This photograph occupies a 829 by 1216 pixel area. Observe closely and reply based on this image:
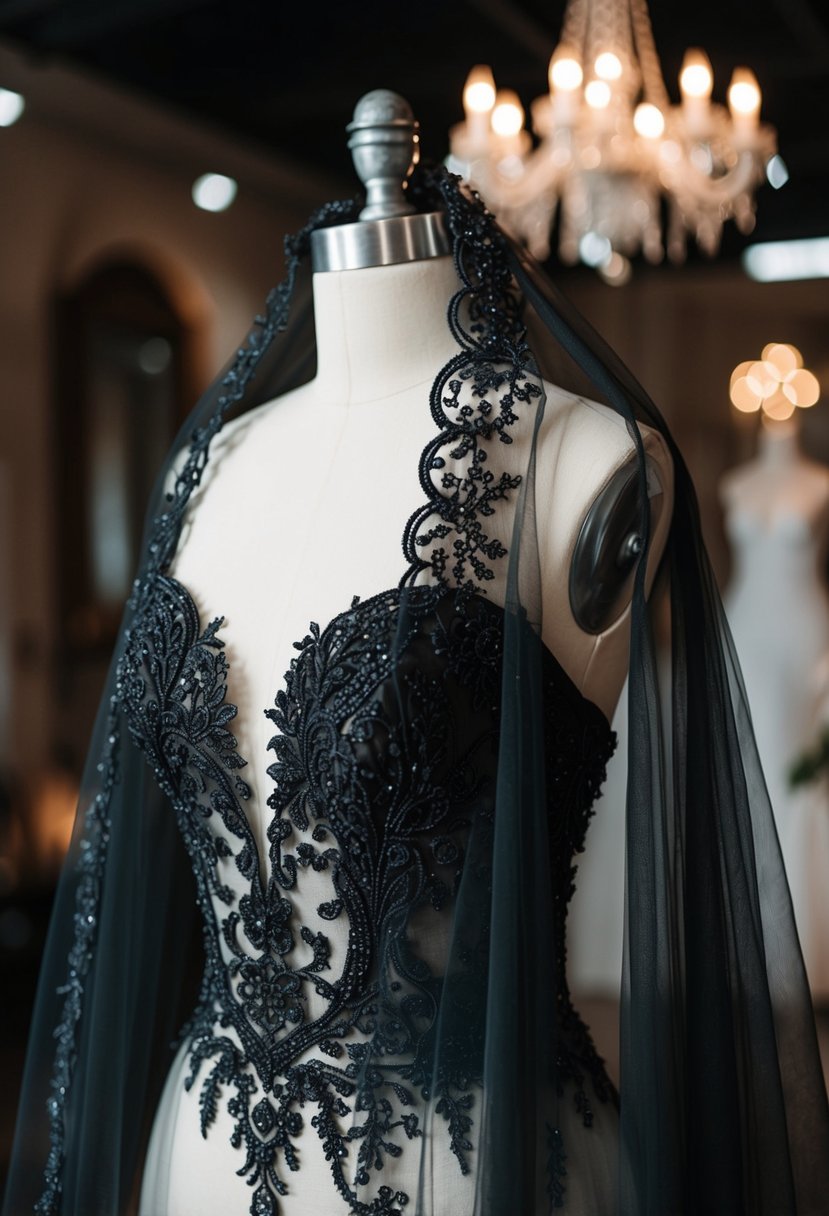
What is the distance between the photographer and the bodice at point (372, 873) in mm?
1149

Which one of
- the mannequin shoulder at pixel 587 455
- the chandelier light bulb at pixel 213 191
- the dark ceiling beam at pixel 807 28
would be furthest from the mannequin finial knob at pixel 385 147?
the chandelier light bulb at pixel 213 191

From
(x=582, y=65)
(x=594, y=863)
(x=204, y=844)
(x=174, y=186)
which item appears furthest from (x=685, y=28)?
(x=204, y=844)

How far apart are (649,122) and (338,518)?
281 cm

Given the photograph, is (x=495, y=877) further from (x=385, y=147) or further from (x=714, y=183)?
(x=714, y=183)

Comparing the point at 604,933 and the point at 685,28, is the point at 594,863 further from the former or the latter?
the point at 685,28

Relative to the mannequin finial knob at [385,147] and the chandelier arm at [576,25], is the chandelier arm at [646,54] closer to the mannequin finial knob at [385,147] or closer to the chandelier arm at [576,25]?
the chandelier arm at [576,25]

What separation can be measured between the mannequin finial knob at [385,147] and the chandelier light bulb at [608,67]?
245cm

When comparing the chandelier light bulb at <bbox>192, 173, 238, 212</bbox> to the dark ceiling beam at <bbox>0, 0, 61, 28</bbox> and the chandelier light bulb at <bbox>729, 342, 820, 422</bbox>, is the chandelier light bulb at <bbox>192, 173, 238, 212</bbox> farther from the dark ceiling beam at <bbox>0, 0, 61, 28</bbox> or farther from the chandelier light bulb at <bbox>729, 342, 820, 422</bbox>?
the chandelier light bulb at <bbox>729, 342, 820, 422</bbox>

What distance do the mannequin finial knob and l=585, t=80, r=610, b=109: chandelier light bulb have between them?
245 cm

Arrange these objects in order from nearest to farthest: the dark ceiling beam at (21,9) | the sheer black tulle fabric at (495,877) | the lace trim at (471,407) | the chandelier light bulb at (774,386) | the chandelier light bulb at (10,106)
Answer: the sheer black tulle fabric at (495,877), the lace trim at (471,407), the dark ceiling beam at (21,9), the chandelier light bulb at (10,106), the chandelier light bulb at (774,386)

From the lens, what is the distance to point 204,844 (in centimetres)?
129

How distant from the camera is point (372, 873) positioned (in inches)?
46.4

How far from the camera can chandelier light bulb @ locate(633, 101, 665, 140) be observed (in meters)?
3.66

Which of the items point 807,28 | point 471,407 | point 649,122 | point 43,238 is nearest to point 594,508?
point 471,407
